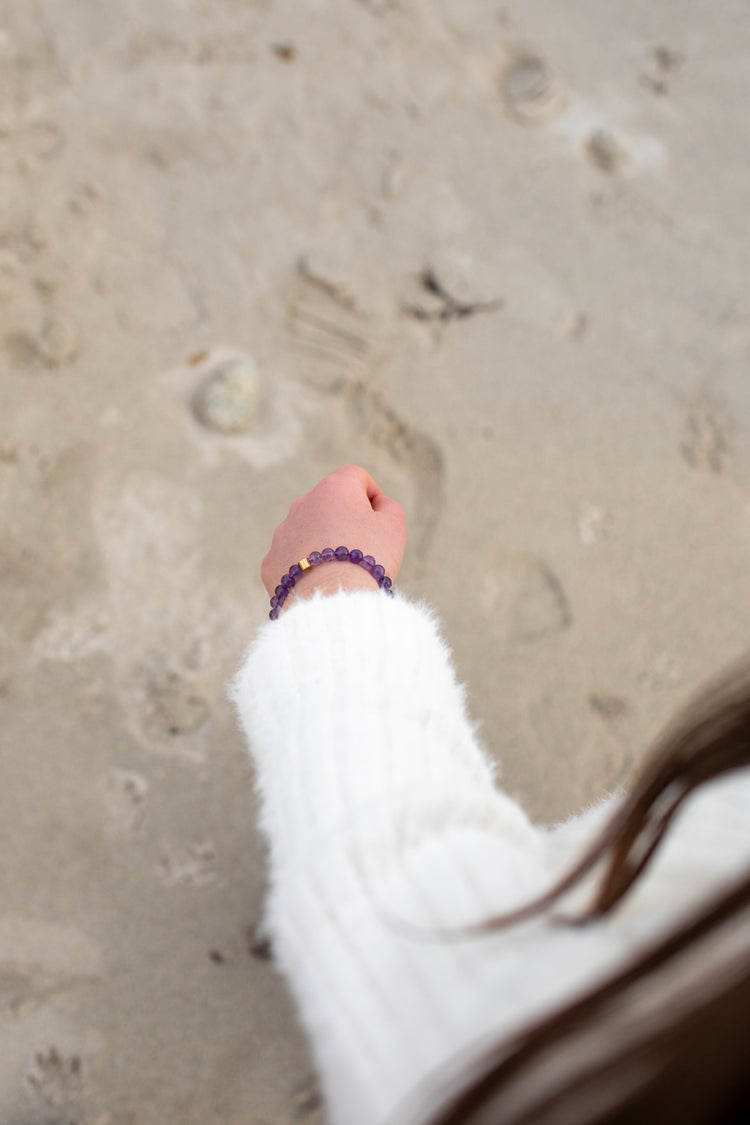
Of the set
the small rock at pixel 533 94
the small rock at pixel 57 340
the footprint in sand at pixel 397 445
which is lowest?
the footprint in sand at pixel 397 445

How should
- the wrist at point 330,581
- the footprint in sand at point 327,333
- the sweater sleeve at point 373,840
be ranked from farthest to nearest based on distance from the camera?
the footprint in sand at point 327,333 → the wrist at point 330,581 → the sweater sleeve at point 373,840

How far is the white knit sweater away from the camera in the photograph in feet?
1.65

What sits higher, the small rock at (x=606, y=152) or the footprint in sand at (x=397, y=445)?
the small rock at (x=606, y=152)

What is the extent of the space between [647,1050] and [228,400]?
5.05 ft

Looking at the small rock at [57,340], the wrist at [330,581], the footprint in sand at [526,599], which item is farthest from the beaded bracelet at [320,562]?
the small rock at [57,340]

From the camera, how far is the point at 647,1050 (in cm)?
41

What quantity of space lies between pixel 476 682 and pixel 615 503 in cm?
56

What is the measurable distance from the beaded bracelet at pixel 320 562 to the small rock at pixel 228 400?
816 mm

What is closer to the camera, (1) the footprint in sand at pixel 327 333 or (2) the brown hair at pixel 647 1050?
(2) the brown hair at pixel 647 1050

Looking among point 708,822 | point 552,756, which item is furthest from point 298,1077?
point 708,822

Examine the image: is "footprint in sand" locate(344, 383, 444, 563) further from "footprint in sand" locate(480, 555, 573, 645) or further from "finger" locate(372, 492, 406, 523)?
"finger" locate(372, 492, 406, 523)

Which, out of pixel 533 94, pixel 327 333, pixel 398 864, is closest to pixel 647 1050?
pixel 398 864

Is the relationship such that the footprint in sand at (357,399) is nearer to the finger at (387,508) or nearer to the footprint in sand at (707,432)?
the finger at (387,508)

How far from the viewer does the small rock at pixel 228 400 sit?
67.8 inches
